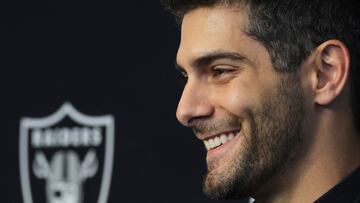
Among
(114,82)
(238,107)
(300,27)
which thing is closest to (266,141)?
(238,107)

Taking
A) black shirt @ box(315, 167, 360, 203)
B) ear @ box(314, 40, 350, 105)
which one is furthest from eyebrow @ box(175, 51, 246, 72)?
black shirt @ box(315, 167, 360, 203)

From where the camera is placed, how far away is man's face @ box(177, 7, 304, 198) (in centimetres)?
121

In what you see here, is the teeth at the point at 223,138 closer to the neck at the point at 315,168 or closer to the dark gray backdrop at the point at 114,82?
the neck at the point at 315,168

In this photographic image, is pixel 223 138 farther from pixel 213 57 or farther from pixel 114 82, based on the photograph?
pixel 114 82

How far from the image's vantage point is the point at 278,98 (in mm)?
1212

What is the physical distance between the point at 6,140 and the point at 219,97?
32.7 inches

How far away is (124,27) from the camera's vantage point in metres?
1.86

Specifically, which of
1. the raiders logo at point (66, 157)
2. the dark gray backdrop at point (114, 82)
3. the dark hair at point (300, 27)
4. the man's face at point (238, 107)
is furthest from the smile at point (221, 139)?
the raiders logo at point (66, 157)

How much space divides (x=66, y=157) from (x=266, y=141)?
76cm

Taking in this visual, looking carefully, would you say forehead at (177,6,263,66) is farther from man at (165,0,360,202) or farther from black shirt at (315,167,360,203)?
black shirt at (315,167,360,203)

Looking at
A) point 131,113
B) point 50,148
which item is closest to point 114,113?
point 131,113

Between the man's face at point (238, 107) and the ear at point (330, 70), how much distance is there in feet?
0.10

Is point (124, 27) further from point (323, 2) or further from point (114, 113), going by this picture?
point (323, 2)

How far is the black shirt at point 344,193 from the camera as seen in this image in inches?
46.3
